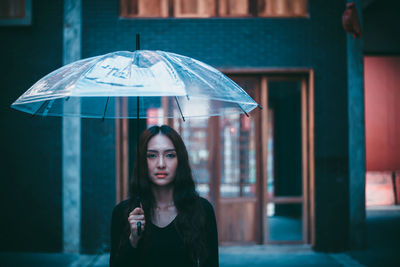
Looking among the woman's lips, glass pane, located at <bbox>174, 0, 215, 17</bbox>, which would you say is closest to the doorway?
glass pane, located at <bbox>174, 0, 215, 17</bbox>

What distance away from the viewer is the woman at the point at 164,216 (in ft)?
6.83

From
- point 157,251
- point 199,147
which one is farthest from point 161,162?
point 199,147

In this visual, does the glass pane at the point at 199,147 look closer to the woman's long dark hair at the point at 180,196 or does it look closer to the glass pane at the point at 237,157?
the glass pane at the point at 237,157

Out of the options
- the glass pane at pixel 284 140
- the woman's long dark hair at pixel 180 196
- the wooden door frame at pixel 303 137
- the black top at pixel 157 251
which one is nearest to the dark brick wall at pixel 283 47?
the wooden door frame at pixel 303 137

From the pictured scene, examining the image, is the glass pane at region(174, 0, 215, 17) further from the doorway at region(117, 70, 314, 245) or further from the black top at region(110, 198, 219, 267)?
the black top at region(110, 198, 219, 267)

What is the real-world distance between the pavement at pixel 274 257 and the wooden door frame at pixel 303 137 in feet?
1.03

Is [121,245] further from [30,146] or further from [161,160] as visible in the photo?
[30,146]

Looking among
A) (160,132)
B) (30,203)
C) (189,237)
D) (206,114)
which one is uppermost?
(206,114)

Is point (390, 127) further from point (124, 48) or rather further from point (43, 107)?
point (43, 107)

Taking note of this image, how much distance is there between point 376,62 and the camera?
895cm

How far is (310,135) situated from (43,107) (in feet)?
14.6

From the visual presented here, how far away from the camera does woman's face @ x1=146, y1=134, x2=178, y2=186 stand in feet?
6.87

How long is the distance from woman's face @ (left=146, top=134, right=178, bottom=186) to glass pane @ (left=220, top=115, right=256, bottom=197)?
3678 mm

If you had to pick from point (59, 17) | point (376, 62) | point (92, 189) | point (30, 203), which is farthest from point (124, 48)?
point (376, 62)
